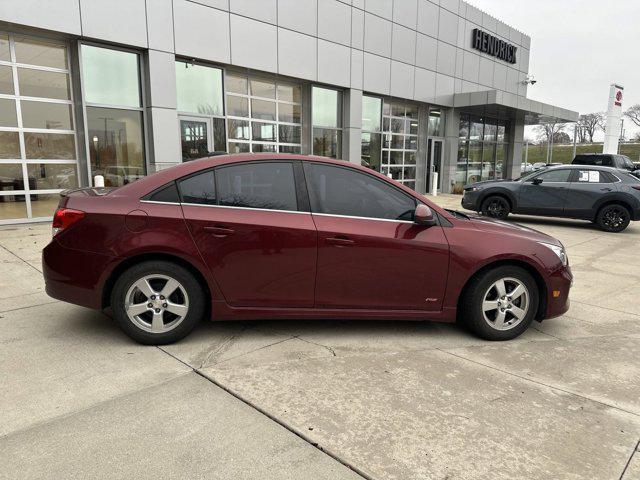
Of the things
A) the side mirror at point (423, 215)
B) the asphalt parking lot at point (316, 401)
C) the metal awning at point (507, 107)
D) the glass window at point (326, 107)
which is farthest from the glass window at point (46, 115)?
the metal awning at point (507, 107)

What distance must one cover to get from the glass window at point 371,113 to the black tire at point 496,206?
20.9 ft

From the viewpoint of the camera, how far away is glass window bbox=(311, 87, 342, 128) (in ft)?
51.0

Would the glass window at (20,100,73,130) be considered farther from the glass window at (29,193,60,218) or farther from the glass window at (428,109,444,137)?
the glass window at (428,109,444,137)

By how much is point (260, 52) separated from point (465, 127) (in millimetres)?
12386

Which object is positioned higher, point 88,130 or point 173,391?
point 88,130

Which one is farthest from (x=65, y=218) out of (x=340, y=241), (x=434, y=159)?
(x=434, y=159)

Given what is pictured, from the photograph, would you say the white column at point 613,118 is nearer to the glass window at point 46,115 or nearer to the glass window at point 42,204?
the glass window at point 46,115

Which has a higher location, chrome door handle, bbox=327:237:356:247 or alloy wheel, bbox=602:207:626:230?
chrome door handle, bbox=327:237:356:247

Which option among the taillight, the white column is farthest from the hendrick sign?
the taillight

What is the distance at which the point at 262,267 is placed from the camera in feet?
12.6

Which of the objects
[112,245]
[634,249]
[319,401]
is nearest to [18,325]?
[112,245]

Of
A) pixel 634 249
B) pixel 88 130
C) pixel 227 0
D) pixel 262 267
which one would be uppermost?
pixel 227 0

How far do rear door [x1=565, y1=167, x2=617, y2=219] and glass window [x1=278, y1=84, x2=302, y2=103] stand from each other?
8.47 meters

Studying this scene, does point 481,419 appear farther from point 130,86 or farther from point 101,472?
point 130,86
